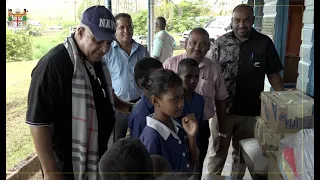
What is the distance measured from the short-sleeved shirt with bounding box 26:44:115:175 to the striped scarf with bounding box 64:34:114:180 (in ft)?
0.07

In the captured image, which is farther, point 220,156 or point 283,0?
point 283,0

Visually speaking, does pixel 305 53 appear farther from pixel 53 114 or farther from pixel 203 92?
pixel 53 114

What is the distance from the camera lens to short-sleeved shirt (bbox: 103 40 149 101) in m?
2.57

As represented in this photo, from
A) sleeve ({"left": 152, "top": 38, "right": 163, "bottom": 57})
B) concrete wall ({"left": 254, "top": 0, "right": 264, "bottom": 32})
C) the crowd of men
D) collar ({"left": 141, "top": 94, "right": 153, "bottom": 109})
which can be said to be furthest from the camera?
sleeve ({"left": 152, "top": 38, "right": 163, "bottom": 57})

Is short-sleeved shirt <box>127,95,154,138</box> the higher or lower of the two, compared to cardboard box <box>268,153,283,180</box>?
higher

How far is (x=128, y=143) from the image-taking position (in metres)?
0.98

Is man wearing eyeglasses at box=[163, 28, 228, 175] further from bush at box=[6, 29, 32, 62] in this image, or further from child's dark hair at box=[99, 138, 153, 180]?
child's dark hair at box=[99, 138, 153, 180]

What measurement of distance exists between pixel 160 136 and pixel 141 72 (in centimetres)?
60

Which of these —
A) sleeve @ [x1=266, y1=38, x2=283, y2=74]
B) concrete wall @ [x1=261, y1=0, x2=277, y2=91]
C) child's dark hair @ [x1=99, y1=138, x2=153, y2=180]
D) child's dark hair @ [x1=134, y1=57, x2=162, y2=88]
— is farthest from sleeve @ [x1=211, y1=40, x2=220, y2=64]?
child's dark hair @ [x1=99, y1=138, x2=153, y2=180]

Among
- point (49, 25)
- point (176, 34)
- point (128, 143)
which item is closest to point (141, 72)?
point (49, 25)

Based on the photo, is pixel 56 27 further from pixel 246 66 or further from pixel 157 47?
pixel 157 47

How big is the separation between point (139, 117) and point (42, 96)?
0.52 metres

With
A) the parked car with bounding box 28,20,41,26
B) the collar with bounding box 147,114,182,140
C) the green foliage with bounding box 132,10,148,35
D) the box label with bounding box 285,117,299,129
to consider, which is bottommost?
the box label with bounding box 285,117,299,129

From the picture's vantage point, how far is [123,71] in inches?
102
